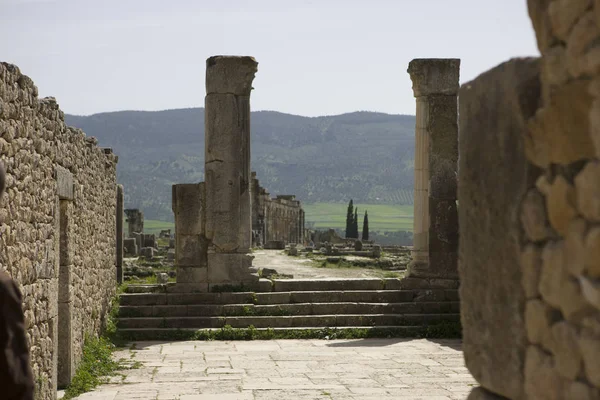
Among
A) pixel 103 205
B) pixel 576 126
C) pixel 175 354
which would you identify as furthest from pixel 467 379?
pixel 576 126

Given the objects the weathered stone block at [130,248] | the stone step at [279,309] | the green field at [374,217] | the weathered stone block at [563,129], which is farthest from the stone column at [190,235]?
the green field at [374,217]

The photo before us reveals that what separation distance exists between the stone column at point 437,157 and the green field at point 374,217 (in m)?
135

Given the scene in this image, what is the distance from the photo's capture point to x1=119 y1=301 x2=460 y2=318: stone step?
15562mm

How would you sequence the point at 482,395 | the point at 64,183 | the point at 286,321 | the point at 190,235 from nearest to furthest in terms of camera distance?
the point at 482,395 → the point at 64,183 → the point at 286,321 → the point at 190,235

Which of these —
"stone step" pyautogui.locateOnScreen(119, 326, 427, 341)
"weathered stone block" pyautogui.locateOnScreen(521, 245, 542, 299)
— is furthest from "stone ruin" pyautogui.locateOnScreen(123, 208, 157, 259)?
"weathered stone block" pyautogui.locateOnScreen(521, 245, 542, 299)

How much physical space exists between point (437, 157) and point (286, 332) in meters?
4.48

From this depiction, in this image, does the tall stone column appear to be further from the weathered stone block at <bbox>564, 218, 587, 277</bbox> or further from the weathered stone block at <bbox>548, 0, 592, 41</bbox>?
the weathered stone block at <bbox>564, 218, 587, 277</bbox>

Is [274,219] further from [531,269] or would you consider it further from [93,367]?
[531,269]

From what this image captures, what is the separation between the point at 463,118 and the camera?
13.9ft

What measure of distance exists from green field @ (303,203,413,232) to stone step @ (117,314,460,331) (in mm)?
136825

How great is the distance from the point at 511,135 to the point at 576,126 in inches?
22.9

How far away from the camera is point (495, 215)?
3797mm

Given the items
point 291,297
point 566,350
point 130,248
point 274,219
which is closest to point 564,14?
point 566,350

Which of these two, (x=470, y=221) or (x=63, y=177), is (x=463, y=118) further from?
(x=63, y=177)
